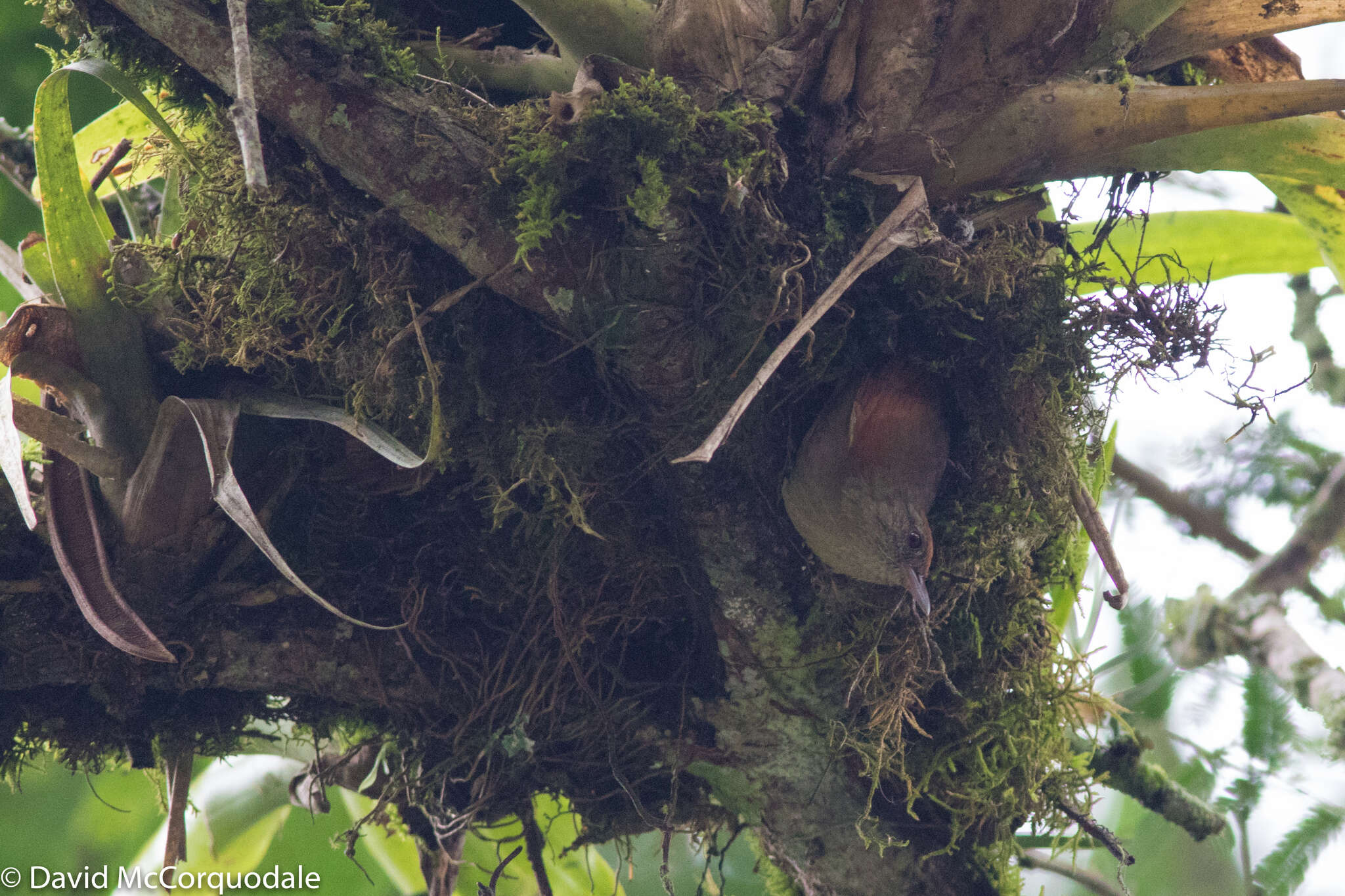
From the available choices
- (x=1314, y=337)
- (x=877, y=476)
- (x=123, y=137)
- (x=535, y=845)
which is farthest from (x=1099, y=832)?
(x=1314, y=337)

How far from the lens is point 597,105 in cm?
72

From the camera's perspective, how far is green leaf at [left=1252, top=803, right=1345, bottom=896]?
1486 millimetres

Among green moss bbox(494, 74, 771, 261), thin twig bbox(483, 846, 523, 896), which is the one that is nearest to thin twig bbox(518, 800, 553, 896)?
thin twig bbox(483, 846, 523, 896)

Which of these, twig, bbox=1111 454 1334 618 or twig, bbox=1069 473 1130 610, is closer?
twig, bbox=1069 473 1130 610

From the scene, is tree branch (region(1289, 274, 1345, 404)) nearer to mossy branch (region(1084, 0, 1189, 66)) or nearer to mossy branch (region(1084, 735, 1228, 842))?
mossy branch (region(1084, 735, 1228, 842))

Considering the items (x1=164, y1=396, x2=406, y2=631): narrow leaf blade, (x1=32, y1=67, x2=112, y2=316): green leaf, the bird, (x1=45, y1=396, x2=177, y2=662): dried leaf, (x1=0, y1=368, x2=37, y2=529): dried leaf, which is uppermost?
the bird

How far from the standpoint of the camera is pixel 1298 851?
1.52 metres

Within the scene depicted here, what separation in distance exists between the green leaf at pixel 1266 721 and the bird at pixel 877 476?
1.17 meters

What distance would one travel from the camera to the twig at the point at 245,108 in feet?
1.80

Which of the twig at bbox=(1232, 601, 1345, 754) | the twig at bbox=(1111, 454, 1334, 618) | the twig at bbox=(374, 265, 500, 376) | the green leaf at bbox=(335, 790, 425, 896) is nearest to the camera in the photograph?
the twig at bbox=(374, 265, 500, 376)

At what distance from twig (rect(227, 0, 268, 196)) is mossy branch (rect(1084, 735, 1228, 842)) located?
1.20 m

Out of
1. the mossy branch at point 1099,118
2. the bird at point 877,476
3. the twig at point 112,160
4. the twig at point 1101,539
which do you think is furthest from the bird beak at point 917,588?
the twig at point 112,160

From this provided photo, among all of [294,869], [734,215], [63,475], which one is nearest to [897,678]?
[734,215]

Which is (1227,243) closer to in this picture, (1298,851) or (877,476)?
(877,476)
